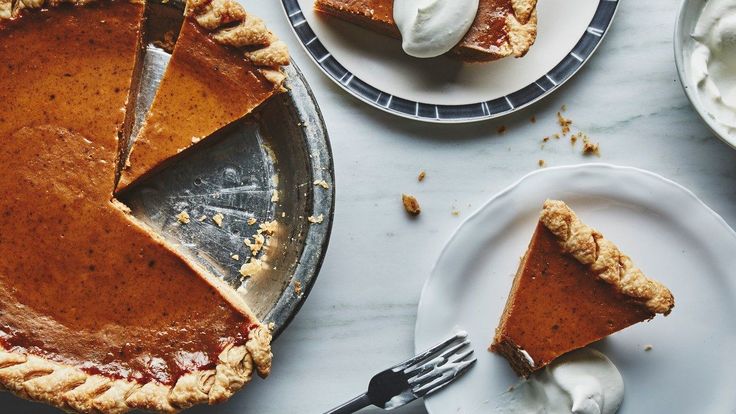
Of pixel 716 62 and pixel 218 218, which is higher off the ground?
pixel 716 62

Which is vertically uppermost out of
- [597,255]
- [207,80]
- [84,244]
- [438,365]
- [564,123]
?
[207,80]

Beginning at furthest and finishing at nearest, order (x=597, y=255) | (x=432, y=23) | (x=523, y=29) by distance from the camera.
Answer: (x=523, y=29)
(x=432, y=23)
(x=597, y=255)

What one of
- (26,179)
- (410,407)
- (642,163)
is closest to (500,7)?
(642,163)

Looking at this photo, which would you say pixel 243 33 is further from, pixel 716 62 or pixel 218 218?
pixel 716 62

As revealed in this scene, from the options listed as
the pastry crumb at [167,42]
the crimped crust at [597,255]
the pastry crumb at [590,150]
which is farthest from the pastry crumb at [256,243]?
the pastry crumb at [590,150]

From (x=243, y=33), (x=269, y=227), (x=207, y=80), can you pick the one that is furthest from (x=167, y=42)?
(x=269, y=227)

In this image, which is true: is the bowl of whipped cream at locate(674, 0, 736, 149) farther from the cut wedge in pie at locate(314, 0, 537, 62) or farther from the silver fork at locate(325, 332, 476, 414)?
the silver fork at locate(325, 332, 476, 414)

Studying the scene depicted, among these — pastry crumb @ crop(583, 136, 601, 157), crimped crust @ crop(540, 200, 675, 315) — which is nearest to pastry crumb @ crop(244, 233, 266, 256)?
crimped crust @ crop(540, 200, 675, 315)
